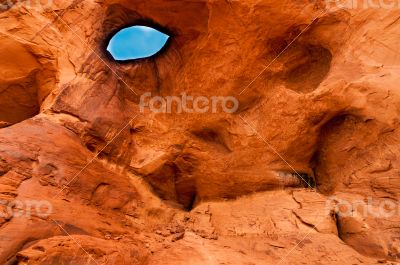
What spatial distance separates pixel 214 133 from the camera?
6.43 meters

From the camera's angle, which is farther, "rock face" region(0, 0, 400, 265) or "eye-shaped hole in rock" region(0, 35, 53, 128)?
"eye-shaped hole in rock" region(0, 35, 53, 128)

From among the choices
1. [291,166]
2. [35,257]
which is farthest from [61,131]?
[291,166]

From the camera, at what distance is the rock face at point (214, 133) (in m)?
4.48

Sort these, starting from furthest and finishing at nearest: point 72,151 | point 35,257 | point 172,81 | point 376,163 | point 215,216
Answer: point 172,81 → point 215,216 → point 376,163 → point 72,151 → point 35,257

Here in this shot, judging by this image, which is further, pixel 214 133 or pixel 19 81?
pixel 19 81

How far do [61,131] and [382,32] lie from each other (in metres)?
5.30

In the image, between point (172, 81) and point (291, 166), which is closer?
point (291, 166)

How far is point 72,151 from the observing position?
15.8ft

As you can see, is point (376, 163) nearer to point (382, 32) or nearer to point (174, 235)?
point (382, 32)

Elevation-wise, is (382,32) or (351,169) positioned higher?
(382,32)

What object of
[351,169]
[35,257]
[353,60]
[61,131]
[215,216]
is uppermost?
[353,60]

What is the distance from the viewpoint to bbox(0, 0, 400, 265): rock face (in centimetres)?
448

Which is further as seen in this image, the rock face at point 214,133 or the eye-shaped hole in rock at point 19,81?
the eye-shaped hole in rock at point 19,81

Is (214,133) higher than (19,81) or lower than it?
lower
